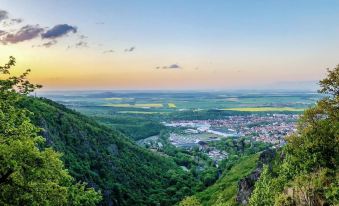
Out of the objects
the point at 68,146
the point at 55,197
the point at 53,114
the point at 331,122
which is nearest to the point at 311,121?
the point at 331,122

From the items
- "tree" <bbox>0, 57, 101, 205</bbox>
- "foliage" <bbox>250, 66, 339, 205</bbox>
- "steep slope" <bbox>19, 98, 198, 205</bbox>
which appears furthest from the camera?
"steep slope" <bbox>19, 98, 198, 205</bbox>

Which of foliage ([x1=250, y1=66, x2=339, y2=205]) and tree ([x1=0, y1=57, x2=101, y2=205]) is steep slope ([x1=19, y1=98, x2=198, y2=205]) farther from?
tree ([x1=0, y1=57, x2=101, y2=205])

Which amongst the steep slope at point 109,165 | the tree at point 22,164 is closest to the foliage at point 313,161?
the tree at point 22,164

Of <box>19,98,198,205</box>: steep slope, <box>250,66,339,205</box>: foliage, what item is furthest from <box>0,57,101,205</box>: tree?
<box>19,98,198,205</box>: steep slope

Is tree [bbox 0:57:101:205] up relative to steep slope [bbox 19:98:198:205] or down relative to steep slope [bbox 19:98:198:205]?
up

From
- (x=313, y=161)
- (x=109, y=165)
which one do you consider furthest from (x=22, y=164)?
(x=109, y=165)

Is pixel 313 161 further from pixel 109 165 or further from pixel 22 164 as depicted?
pixel 109 165

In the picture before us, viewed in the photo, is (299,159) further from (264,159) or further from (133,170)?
(133,170)

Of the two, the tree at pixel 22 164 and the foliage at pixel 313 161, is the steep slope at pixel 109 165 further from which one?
the tree at pixel 22 164
